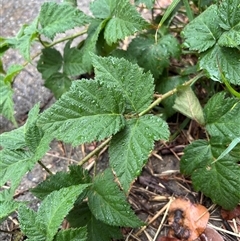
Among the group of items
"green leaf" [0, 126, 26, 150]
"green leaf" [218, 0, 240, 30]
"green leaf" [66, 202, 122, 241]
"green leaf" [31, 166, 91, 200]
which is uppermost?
"green leaf" [218, 0, 240, 30]

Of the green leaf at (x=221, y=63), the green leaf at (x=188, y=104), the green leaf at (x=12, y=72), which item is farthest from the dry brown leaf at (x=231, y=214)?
the green leaf at (x=12, y=72)

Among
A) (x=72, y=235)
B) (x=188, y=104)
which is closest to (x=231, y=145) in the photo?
(x=188, y=104)

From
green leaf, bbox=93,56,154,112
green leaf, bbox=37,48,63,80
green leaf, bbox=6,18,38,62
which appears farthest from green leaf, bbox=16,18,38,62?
green leaf, bbox=93,56,154,112

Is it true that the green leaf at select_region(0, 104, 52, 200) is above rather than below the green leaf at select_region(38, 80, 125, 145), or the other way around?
below

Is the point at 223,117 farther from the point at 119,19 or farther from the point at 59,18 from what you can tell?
the point at 59,18

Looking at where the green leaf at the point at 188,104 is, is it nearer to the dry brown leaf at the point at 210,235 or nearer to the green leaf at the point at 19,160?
the dry brown leaf at the point at 210,235

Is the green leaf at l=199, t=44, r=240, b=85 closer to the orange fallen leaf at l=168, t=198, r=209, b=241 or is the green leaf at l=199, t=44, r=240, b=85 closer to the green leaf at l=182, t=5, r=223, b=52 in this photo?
the green leaf at l=182, t=5, r=223, b=52
